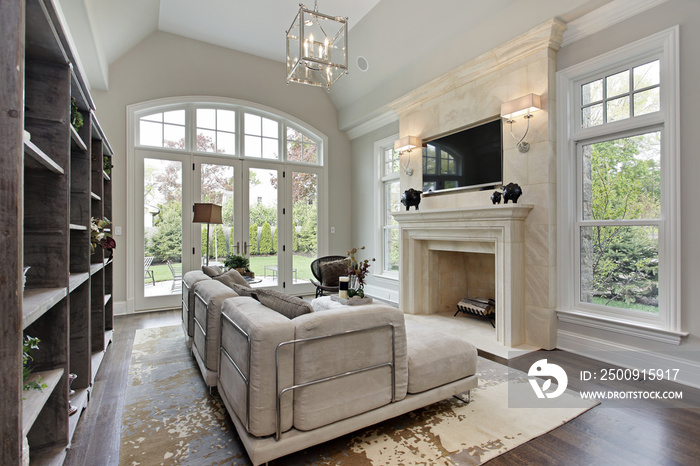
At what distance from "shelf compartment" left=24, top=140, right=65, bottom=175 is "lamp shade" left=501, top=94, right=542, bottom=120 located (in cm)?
378

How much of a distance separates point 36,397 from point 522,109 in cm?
422

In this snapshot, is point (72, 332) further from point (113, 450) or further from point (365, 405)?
point (365, 405)

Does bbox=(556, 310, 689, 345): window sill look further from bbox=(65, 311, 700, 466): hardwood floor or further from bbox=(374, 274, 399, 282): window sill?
bbox=(374, 274, 399, 282): window sill

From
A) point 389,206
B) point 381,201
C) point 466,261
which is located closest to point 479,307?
point 466,261

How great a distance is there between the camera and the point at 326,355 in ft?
6.18

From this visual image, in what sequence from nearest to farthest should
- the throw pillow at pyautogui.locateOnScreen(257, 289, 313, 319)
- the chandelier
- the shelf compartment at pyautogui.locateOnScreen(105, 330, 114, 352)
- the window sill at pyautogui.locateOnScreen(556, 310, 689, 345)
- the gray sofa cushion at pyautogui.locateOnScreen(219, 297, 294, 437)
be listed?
the gray sofa cushion at pyautogui.locateOnScreen(219, 297, 294, 437) < the throw pillow at pyautogui.locateOnScreen(257, 289, 313, 319) < the window sill at pyautogui.locateOnScreen(556, 310, 689, 345) < the chandelier < the shelf compartment at pyautogui.locateOnScreen(105, 330, 114, 352)

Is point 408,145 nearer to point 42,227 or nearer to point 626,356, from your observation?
point 626,356

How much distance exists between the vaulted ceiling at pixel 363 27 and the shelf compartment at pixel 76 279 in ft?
7.92

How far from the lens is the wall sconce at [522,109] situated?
11.7ft

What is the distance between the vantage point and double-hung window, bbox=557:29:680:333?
290 centimetres

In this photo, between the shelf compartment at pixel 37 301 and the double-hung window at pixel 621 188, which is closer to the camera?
the shelf compartment at pixel 37 301

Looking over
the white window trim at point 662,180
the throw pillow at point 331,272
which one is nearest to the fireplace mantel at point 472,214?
the white window trim at point 662,180

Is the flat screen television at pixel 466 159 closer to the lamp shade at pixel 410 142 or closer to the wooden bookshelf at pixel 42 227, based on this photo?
the lamp shade at pixel 410 142

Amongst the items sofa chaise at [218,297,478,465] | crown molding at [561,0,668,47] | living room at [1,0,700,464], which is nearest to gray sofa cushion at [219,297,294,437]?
sofa chaise at [218,297,478,465]
